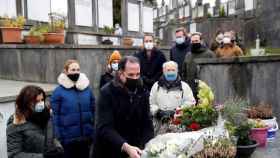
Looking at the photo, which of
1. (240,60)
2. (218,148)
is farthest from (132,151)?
(240,60)

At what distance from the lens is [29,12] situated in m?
12.2

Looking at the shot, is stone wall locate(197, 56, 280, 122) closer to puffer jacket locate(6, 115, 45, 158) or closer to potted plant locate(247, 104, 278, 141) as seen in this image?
potted plant locate(247, 104, 278, 141)

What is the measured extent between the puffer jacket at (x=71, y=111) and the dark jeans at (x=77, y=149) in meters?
0.07

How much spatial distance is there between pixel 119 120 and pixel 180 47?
383cm

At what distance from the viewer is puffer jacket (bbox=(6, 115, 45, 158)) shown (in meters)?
3.78

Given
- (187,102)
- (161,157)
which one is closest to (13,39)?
(187,102)

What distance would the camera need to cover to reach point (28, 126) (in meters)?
3.88

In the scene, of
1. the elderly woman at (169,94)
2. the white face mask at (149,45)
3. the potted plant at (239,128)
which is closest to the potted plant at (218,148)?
the potted plant at (239,128)

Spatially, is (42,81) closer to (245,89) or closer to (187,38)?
(187,38)

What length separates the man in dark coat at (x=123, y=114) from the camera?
146 inches

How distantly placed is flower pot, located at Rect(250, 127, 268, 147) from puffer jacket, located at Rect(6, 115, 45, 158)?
227 centimetres

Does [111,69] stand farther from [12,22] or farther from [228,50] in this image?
[12,22]

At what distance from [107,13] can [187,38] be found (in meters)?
8.78

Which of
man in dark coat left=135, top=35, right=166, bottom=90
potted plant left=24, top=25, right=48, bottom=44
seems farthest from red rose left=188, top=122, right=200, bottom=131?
potted plant left=24, top=25, right=48, bottom=44
